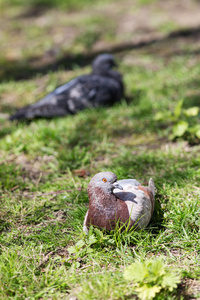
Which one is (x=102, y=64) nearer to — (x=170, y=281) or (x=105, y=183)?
(x=105, y=183)

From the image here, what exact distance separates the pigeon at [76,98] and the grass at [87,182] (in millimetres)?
152

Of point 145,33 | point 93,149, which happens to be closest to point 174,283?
point 93,149

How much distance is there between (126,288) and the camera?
1893 millimetres

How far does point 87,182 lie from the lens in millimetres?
3055

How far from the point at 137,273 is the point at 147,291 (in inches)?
4.7

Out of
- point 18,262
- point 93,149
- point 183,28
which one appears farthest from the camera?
point 183,28

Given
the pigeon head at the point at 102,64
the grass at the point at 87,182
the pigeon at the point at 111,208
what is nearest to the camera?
the grass at the point at 87,182

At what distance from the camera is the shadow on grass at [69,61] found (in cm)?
636

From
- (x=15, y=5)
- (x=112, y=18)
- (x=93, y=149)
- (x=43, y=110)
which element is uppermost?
(x=15, y=5)

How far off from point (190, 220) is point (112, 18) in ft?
27.4

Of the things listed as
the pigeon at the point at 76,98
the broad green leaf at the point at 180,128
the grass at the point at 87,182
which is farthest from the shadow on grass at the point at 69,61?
the broad green leaf at the point at 180,128

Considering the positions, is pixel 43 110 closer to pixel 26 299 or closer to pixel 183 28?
pixel 26 299

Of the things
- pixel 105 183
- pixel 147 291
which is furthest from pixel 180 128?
pixel 147 291

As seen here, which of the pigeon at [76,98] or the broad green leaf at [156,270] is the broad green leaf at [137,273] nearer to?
the broad green leaf at [156,270]
